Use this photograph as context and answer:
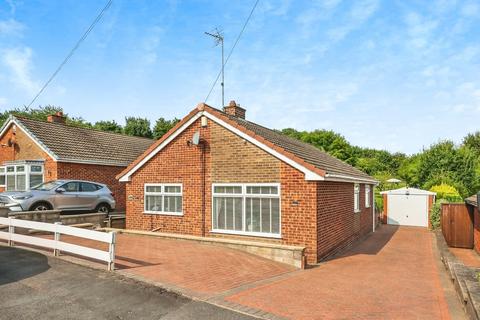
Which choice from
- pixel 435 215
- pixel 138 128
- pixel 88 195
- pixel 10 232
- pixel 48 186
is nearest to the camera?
pixel 10 232

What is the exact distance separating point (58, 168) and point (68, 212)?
3.23 meters

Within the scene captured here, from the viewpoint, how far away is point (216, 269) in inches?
364

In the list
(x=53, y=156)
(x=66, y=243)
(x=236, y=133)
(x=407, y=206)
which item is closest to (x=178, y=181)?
(x=236, y=133)

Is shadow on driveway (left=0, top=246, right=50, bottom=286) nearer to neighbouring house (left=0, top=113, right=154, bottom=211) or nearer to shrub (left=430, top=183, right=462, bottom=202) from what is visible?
neighbouring house (left=0, top=113, right=154, bottom=211)

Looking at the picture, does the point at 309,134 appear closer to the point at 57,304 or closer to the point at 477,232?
the point at 477,232

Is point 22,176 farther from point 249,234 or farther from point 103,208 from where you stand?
point 249,234

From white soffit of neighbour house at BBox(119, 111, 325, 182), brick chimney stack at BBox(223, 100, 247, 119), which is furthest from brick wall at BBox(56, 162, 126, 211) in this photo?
brick chimney stack at BBox(223, 100, 247, 119)

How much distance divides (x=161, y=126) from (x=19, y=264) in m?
41.8

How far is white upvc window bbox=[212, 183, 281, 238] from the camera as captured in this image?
467 inches

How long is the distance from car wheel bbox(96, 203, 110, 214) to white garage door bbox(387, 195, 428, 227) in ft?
62.8

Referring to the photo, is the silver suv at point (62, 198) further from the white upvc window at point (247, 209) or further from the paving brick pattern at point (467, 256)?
the paving brick pattern at point (467, 256)

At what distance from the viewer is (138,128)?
49.4 m

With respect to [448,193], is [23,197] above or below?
above

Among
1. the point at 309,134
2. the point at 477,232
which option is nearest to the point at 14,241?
the point at 477,232
